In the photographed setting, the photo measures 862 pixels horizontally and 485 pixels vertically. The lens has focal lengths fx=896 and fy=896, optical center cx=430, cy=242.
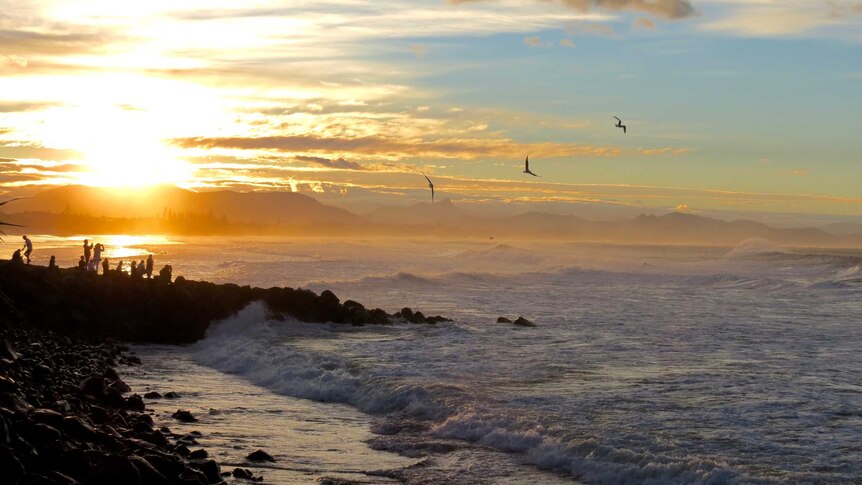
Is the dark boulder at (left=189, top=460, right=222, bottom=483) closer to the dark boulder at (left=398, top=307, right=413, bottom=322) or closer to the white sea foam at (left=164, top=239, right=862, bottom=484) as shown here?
the white sea foam at (left=164, top=239, right=862, bottom=484)

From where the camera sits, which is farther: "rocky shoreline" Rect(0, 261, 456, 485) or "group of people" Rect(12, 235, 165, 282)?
"group of people" Rect(12, 235, 165, 282)

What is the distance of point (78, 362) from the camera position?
1942 cm

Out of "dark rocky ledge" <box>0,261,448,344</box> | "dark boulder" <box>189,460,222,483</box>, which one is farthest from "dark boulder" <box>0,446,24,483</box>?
"dark rocky ledge" <box>0,261,448,344</box>

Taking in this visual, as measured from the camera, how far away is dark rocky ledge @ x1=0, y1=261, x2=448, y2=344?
26203 mm

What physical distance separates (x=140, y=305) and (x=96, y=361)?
820 centimetres

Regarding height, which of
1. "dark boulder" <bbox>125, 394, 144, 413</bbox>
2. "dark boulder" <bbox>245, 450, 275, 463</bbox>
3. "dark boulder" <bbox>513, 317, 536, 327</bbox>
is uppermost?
"dark boulder" <bbox>513, 317, 536, 327</bbox>

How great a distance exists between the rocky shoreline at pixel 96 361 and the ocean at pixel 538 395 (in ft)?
2.97

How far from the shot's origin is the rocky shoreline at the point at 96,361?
916cm

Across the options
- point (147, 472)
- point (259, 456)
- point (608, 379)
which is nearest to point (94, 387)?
point (259, 456)

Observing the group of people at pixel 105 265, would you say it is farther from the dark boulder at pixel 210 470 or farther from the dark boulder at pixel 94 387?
the dark boulder at pixel 210 470

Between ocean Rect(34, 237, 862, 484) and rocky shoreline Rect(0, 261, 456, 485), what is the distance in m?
0.90

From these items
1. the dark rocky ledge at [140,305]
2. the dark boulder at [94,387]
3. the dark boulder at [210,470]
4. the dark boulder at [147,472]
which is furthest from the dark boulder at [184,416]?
the dark rocky ledge at [140,305]

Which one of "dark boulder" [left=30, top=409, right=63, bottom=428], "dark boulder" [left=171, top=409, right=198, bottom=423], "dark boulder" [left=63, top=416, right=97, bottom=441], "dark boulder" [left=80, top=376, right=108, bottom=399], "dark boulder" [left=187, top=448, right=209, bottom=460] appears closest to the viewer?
"dark boulder" [left=30, top=409, right=63, bottom=428]

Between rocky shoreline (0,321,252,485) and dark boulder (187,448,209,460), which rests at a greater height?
rocky shoreline (0,321,252,485)
